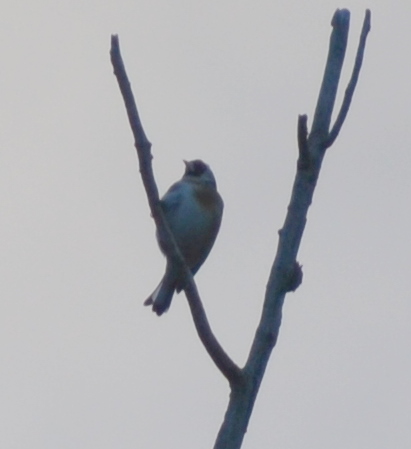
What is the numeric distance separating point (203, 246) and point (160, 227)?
3.40 metres

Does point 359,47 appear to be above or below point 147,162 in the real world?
above

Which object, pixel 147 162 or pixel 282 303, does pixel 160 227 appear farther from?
pixel 282 303

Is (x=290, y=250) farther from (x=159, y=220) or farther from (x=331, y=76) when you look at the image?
(x=331, y=76)

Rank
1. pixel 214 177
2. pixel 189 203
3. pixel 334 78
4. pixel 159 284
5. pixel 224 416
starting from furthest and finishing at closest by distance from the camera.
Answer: pixel 214 177 → pixel 189 203 → pixel 159 284 → pixel 334 78 → pixel 224 416

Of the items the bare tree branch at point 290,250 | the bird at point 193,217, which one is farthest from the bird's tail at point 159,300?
the bare tree branch at point 290,250

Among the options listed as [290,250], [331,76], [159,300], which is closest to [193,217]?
[159,300]

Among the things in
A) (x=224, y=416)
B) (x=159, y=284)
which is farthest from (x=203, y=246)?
(x=224, y=416)

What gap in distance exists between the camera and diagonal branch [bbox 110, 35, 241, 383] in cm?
340

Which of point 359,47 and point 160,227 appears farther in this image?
point 359,47

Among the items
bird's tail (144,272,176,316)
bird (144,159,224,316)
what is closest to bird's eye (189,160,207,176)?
bird (144,159,224,316)

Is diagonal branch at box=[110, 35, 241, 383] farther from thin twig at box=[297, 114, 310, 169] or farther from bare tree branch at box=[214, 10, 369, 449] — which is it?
thin twig at box=[297, 114, 310, 169]

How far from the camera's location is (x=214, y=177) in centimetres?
785

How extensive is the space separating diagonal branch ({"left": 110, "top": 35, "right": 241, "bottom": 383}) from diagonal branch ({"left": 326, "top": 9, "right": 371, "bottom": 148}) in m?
0.69

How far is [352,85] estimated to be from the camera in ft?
12.6
